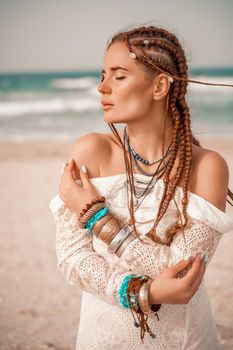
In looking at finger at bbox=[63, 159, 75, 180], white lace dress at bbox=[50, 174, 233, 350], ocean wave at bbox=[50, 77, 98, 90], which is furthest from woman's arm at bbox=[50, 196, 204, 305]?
ocean wave at bbox=[50, 77, 98, 90]

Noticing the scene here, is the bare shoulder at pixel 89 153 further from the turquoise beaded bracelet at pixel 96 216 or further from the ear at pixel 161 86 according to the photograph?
the ear at pixel 161 86

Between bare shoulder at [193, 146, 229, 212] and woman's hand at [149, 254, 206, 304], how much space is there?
0.33 metres

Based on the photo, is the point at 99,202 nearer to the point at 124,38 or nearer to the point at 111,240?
the point at 111,240

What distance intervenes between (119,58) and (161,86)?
226mm

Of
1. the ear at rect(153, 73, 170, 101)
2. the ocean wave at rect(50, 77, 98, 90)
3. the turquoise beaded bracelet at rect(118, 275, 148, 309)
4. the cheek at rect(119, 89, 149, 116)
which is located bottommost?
the ocean wave at rect(50, 77, 98, 90)

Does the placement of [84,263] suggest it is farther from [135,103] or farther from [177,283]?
[135,103]

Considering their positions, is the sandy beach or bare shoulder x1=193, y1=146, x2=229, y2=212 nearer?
bare shoulder x1=193, y1=146, x2=229, y2=212

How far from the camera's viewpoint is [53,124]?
1922 cm

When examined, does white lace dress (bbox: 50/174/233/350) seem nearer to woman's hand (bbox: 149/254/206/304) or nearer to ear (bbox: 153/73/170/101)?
woman's hand (bbox: 149/254/206/304)

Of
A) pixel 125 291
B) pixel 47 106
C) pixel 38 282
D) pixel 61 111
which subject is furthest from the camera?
pixel 47 106

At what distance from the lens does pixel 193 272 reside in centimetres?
188

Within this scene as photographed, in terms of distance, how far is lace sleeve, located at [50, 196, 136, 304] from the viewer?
2.04m

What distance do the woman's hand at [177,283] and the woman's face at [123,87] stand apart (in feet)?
2.32

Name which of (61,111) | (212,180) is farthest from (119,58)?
(61,111)
